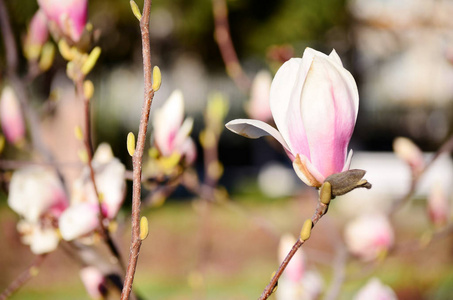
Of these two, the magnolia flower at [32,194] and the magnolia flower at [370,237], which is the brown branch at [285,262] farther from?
the magnolia flower at [370,237]

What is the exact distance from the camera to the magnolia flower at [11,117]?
0.88 meters

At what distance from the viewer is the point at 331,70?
48cm

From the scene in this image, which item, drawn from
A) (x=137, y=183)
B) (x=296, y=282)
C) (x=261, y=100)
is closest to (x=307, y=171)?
(x=137, y=183)

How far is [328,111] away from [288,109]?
0.11 feet

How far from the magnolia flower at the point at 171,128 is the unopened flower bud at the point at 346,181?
347mm

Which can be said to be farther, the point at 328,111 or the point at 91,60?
the point at 91,60

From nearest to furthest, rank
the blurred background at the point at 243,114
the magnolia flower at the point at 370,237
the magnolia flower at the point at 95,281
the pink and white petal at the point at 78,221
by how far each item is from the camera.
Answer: the pink and white petal at the point at 78,221
the magnolia flower at the point at 95,281
the magnolia flower at the point at 370,237
the blurred background at the point at 243,114

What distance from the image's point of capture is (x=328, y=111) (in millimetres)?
485

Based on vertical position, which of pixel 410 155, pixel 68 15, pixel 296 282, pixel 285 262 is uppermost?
pixel 68 15

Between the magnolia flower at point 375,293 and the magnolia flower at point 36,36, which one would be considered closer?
the magnolia flower at point 375,293

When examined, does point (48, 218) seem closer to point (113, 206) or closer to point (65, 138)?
point (113, 206)

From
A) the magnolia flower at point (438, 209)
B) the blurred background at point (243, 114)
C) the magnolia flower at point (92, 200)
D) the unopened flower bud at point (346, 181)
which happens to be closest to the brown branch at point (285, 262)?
the unopened flower bud at point (346, 181)

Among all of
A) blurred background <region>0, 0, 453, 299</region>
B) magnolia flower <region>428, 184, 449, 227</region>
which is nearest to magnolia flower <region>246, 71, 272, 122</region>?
blurred background <region>0, 0, 453, 299</region>

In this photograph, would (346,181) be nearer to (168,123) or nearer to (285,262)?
(285,262)
